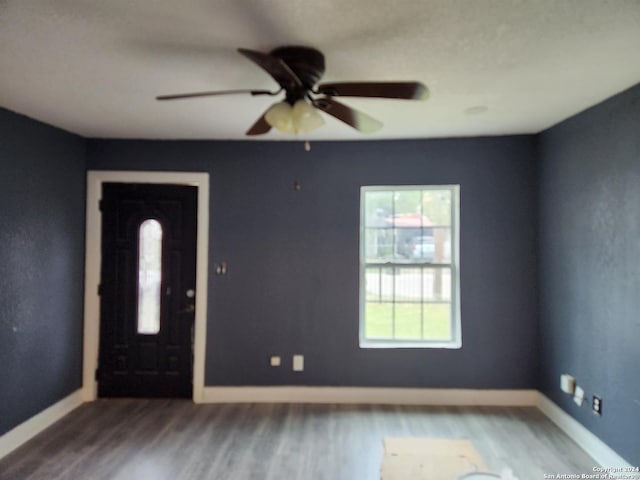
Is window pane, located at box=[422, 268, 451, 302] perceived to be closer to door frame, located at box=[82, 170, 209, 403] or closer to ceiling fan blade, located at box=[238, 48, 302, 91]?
door frame, located at box=[82, 170, 209, 403]

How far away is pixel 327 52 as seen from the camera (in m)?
2.16

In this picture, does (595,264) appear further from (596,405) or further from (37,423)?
(37,423)

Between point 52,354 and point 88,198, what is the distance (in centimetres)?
145

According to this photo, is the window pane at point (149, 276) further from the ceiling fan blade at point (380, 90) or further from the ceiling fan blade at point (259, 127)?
the ceiling fan blade at point (380, 90)

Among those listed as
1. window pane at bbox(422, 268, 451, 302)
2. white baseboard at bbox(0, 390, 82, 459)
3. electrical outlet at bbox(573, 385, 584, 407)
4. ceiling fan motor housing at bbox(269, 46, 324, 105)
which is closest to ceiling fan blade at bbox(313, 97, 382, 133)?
ceiling fan motor housing at bbox(269, 46, 324, 105)

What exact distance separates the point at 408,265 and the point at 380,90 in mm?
2536

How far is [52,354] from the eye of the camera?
12.1 feet

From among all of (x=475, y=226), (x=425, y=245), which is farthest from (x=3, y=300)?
(x=475, y=226)

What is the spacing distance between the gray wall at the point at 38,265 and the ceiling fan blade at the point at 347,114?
8.26ft

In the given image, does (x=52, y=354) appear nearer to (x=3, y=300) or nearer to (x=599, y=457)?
(x=3, y=300)

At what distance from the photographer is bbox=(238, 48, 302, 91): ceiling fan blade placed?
5.49ft

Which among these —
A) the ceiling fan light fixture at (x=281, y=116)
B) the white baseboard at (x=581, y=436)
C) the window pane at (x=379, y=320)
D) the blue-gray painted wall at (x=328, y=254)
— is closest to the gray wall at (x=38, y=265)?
the blue-gray painted wall at (x=328, y=254)

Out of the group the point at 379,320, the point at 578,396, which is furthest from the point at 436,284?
the point at 578,396

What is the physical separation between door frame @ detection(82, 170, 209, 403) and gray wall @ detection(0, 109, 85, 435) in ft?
0.22
